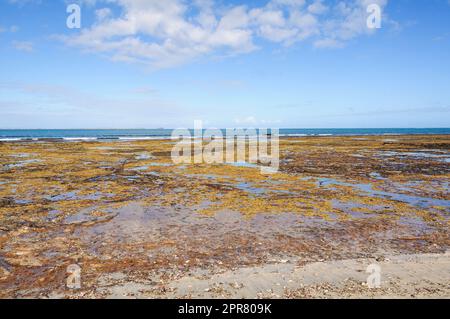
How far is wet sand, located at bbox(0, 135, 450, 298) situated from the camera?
6512 mm

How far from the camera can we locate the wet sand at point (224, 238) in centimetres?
651

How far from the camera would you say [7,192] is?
51.3ft

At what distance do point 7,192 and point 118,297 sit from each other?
13131 mm

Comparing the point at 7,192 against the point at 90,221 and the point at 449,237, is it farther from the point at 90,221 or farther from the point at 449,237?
the point at 449,237

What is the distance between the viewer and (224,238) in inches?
370
